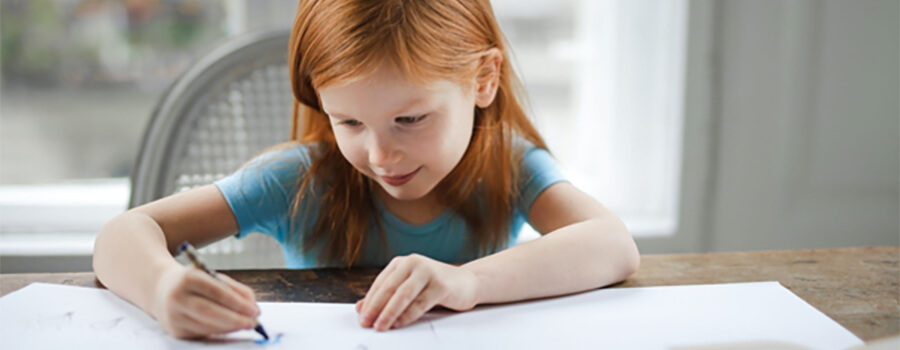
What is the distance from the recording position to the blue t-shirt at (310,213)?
72 centimetres

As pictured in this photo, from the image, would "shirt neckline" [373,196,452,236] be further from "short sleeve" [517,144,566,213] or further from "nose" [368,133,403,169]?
"nose" [368,133,403,169]

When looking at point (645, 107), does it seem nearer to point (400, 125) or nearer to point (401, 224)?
point (401, 224)

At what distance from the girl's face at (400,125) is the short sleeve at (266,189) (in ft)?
0.49

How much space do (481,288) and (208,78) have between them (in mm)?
512

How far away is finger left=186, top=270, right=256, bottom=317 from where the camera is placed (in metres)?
0.45

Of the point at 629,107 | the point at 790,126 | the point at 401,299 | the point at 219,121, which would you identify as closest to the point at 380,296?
the point at 401,299

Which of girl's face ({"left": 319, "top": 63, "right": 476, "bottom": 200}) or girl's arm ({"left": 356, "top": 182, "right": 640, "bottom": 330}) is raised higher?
girl's face ({"left": 319, "top": 63, "right": 476, "bottom": 200})

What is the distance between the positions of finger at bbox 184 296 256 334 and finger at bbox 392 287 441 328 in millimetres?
104

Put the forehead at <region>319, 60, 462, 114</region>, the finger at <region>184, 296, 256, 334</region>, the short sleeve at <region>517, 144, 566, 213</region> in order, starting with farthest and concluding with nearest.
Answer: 1. the short sleeve at <region>517, 144, 566, 213</region>
2. the forehead at <region>319, 60, 462, 114</region>
3. the finger at <region>184, 296, 256, 334</region>

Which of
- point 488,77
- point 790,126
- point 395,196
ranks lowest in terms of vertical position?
point 790,126

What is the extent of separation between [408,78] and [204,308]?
0.24 metres

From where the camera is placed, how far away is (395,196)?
64cm

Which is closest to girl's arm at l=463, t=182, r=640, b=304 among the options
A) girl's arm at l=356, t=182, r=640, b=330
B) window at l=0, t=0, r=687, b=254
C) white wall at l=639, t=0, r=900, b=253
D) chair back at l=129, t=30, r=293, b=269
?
girl's arm at l=356, t=182, r=640, b=330

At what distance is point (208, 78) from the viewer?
2.81 ft
